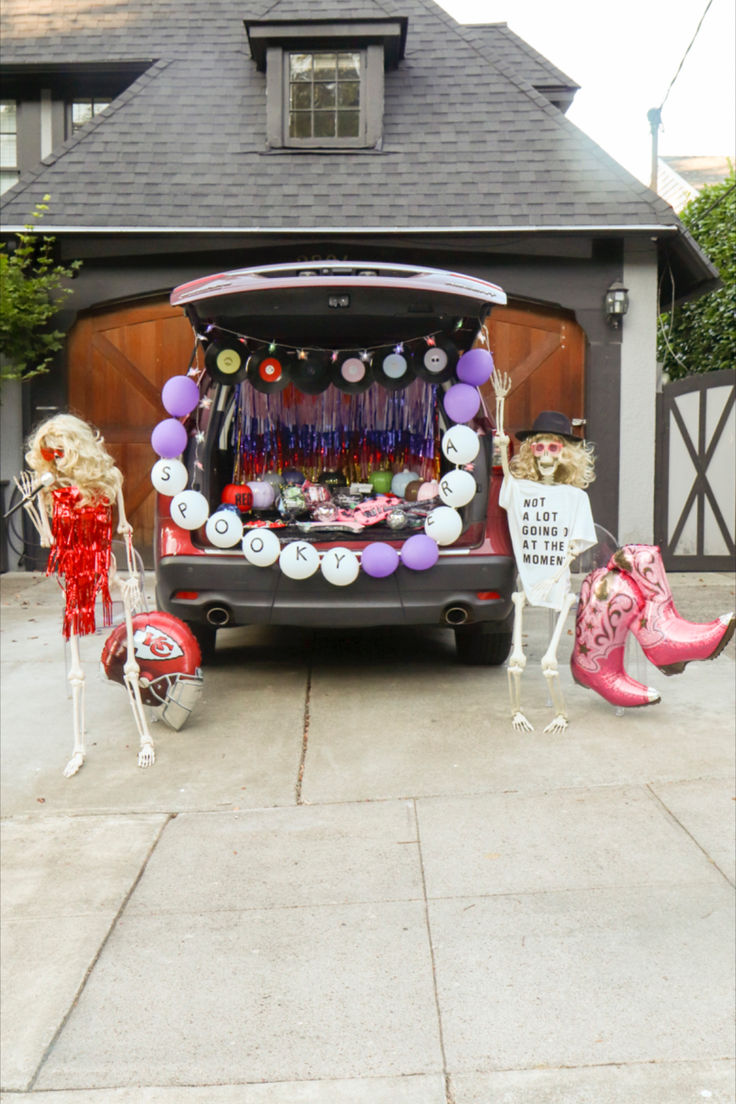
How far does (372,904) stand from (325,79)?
9611 mm

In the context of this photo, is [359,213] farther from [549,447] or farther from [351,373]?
[549,447]

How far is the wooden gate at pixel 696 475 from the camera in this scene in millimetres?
10500

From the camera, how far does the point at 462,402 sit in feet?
19.2

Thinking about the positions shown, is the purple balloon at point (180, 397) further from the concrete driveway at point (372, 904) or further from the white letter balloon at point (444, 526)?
the concrete driveway at point (372, 904)

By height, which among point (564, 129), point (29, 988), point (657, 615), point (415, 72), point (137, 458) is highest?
point (415, 72)

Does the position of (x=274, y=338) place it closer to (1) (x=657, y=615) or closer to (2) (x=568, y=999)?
(1) (x=657, y=615)

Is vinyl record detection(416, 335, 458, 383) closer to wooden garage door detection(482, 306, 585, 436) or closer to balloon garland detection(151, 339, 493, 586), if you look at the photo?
balloon garland detection(151, 339, 493, 586)

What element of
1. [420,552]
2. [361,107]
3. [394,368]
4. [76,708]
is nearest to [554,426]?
[420,552]

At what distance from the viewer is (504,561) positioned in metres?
5.66

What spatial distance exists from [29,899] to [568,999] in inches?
73.0

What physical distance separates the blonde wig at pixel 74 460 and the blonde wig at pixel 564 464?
2016 millimetres

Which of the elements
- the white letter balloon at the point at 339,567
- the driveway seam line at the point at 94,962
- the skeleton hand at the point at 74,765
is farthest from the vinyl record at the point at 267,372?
the driveway seam line at the point at 94,962

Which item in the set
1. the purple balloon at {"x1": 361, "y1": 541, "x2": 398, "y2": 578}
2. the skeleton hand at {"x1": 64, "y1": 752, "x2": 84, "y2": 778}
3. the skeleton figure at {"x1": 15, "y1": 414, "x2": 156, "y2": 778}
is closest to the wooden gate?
the purple balloon at {"x1": 361, "y1": 541, "x2": 398, "y2": 578}

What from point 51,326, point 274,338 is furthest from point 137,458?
point 274,338
